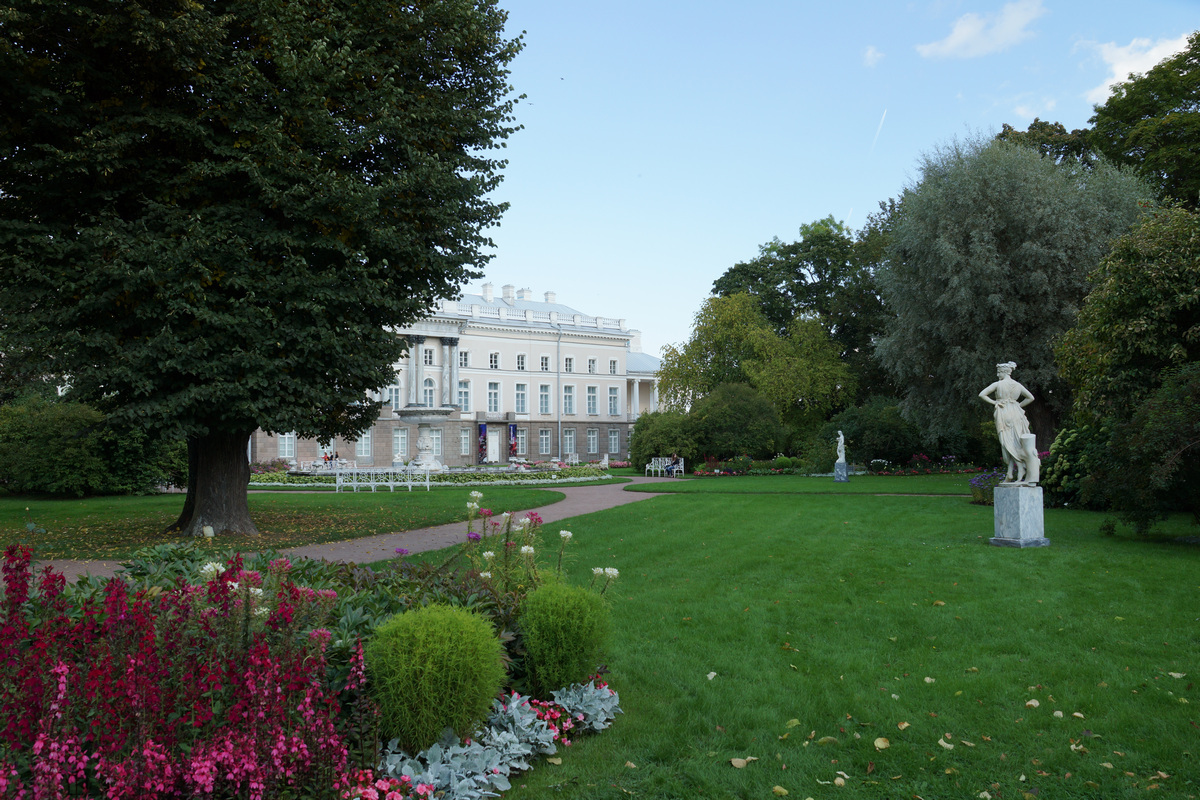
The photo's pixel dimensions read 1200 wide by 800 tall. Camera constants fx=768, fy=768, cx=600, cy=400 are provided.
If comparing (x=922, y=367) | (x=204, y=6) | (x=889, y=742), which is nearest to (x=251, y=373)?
(x=204, y=6)

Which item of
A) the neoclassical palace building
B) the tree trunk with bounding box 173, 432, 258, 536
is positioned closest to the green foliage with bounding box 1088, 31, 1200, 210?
the tree trunk with bounding box 173, 432, 258, 536

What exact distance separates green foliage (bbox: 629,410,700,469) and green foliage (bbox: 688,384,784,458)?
0.40 metres

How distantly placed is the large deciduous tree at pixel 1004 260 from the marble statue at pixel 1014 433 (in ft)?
37.0

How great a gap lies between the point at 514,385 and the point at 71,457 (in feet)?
118

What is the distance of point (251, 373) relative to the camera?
34.0ft

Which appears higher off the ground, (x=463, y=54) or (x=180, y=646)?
(x=463, y=54)

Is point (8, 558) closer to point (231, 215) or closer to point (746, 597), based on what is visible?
point (746, 597)

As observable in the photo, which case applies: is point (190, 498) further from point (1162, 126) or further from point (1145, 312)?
point (1162, 126)

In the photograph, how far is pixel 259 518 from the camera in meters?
14.5

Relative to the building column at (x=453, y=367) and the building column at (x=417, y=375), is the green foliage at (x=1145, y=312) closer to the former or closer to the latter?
the building column at (x=417, y=375)

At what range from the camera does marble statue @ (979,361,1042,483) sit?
11.0 meters

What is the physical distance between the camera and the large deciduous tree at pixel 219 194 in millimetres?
9703

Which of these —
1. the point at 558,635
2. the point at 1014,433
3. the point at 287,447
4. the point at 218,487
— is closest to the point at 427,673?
the point at 558,635

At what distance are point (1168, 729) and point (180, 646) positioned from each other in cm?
500
